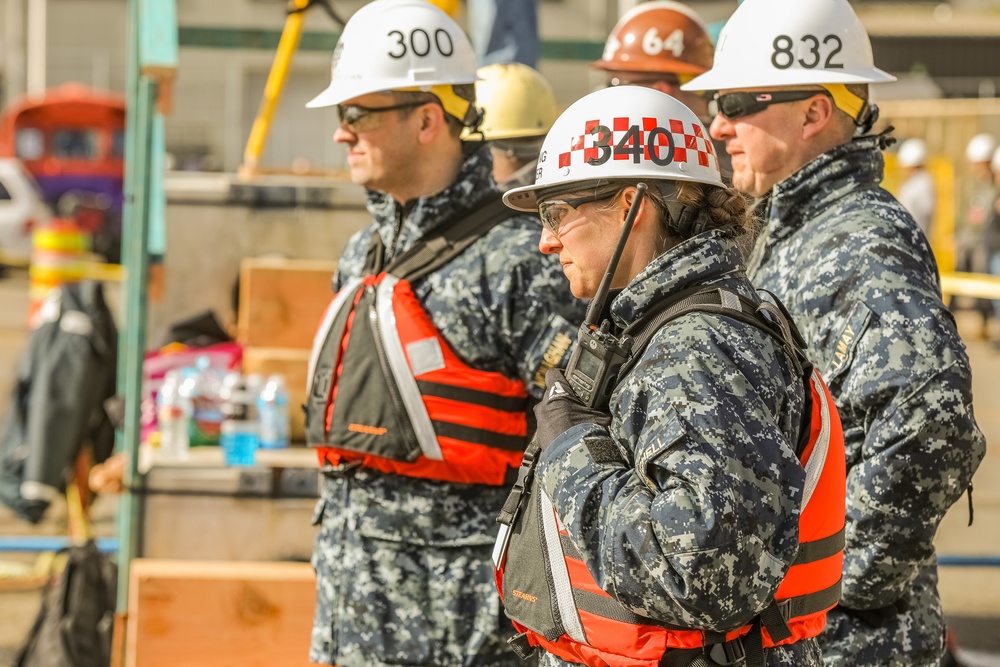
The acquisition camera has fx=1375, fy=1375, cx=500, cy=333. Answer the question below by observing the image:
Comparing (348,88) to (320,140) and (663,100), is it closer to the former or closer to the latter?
(663,100)

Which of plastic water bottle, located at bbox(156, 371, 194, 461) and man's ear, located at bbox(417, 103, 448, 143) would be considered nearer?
man's ear, located at bbox(417, 103, 448, 143)

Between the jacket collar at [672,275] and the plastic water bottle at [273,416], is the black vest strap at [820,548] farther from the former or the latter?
the plastic water bottle at [273,416]

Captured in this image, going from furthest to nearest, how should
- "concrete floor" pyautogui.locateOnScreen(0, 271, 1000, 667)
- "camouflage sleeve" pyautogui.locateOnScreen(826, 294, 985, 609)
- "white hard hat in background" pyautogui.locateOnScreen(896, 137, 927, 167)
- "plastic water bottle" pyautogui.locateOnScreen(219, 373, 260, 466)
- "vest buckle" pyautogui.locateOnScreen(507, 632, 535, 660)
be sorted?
1. "white hard hat in background" pyautogui.locateOnScreen(896, 137, 927, 167)
2. "concrete floor" pyautogui.locateOnScreen(0, 271, 1000, 667)
3. "plastic water bottle" pyautogui.locateOnScreen(219, 373, 260, 466)
4. "camouflage sleeve" pyautogui.locateOnScreen(826, 294, 985, 609)
5. "vest buckle" pyautogui.locateOnScreen(507, 632, 535, 660)

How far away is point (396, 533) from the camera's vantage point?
3.86 metres

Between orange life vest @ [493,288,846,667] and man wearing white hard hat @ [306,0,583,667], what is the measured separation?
3.47 ft

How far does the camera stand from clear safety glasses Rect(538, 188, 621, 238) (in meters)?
2.71

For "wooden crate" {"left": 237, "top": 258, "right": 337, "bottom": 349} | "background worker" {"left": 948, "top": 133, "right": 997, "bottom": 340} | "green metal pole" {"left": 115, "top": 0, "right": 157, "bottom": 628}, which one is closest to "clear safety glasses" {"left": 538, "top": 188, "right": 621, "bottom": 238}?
"green metal pole" {"left": 115, "top": 0, "right": 157, "bottom": 628}

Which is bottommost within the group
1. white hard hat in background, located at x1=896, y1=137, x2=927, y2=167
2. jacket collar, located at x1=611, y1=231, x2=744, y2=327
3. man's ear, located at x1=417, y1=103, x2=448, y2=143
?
jacket collar, located at x1=611, y1=231, x2=744, y2=327

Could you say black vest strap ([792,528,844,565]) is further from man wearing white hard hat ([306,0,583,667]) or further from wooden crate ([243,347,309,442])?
wooden crate ([243,347,309,442])

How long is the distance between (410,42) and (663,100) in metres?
1.63

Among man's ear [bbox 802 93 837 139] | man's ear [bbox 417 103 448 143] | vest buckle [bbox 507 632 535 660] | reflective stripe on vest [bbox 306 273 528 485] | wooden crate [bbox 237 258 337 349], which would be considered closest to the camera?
vest buckle [bbox 507 632 535 660]

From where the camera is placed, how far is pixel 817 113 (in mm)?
Result: 3711

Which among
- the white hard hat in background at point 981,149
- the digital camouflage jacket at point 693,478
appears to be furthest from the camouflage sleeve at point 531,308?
the white hard hat in background at point 981,149

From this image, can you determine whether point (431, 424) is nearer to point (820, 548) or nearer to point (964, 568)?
point (820, 548)
